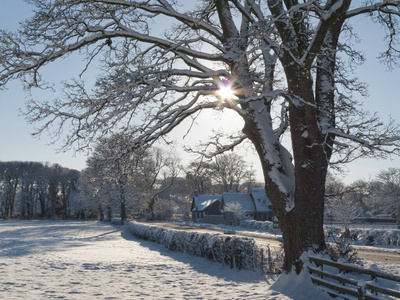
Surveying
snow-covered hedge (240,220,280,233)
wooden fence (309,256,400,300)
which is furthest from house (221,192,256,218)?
wooden fence (309,256,400,300)

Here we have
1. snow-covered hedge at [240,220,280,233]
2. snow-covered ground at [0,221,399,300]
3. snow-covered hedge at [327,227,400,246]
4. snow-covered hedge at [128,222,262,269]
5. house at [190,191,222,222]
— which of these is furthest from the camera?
house at [190,191,222,222]

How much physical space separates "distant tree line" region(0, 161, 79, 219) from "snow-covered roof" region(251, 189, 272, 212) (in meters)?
44.2

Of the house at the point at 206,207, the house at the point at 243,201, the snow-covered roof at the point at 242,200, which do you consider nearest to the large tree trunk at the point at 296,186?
the house at the point at 243,201

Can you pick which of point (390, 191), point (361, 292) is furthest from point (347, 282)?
point (390, 191)

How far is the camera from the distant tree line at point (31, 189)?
78.2m

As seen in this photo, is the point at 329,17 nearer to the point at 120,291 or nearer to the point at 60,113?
the point at 60,113

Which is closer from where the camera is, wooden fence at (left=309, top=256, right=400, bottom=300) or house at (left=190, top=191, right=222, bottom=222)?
wooden fence at (left=309, top=256, right=400, bottom=300)

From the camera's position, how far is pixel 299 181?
9.02m

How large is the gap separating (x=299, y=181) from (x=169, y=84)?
4.12 metres

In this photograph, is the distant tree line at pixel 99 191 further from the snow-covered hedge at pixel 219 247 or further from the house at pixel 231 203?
the snow-covered hedge at pixel 219 247

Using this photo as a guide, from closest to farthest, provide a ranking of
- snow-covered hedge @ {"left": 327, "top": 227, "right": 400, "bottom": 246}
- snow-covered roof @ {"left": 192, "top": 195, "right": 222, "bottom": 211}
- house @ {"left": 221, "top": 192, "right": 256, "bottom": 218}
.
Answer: snow-covered hedge @ {"left": 327, "top": 227, "right": 400, "bottom": 246} < house @ {"left": 221, "top": 192, "right": 256, "bottom": 218} < snow-covered roof @ {"left": 192, "top": 195, "right": 222, "bottom": 211}

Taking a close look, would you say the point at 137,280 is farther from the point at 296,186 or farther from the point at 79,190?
the point at 79,190

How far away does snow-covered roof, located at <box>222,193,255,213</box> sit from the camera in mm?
57062

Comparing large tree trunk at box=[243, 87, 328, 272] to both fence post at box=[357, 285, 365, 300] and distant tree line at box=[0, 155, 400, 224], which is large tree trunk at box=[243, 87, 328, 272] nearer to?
fence post at box=[357, 285, 365, 300]
